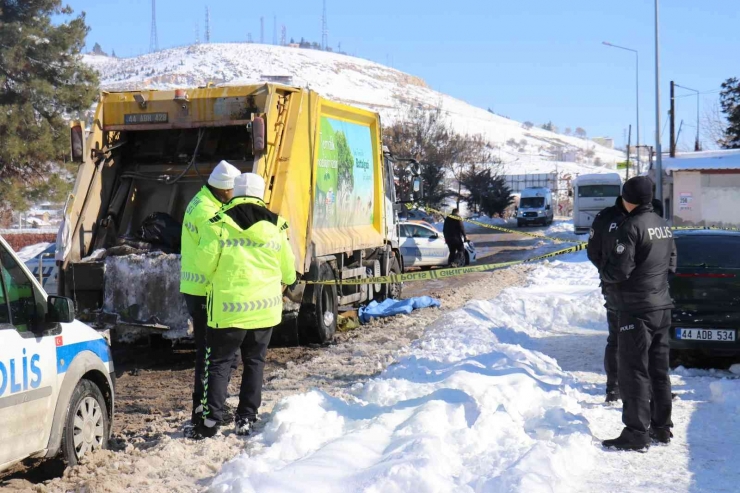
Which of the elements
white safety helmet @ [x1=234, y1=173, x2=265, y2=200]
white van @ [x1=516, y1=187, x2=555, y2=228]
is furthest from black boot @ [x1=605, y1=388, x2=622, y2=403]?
white van @ [x1=516, y1=187, x2=555, y2=228]

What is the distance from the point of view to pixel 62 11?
31.5 m

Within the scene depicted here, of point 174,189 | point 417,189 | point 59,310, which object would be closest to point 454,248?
point 417,189

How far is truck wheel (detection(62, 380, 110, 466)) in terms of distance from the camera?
5.21 metres

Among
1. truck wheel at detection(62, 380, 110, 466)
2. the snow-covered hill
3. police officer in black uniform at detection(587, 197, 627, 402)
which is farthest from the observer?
the snow-covered hill

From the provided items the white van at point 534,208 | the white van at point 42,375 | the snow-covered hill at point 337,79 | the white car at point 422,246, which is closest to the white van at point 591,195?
the white van at point 534,208

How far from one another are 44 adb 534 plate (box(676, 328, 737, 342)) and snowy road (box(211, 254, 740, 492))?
1.14 feet

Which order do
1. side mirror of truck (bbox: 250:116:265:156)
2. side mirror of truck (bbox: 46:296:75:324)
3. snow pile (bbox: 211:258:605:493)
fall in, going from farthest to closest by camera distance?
1. side mirror of truck (bbox: 250:116:265:156)
2. side mirror of truck (bbox: 46:296:75:324)
3. snow pile (bbox: 211:258:605:493)

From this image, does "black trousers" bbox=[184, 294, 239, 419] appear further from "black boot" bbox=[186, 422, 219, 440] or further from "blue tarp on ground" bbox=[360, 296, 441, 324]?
"blue tarp on ground" bbox=[360, 296, 441, 324]

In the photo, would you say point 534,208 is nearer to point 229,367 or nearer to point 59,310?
point 229,367

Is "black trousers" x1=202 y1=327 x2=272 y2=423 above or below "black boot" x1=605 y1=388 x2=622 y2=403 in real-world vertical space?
above

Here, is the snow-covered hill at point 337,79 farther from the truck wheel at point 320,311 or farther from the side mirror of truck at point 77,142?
the side mirror of truck at point 77,142

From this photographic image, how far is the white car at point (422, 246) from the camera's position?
22.5 meters

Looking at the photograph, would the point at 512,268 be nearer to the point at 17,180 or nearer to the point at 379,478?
the point at 379,478

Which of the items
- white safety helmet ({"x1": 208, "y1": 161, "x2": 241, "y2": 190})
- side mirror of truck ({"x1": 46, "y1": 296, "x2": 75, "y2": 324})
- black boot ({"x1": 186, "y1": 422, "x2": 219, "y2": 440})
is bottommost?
black boot ({"x1": 186, "y1": 422, "x2": 219, "y2": 440})
